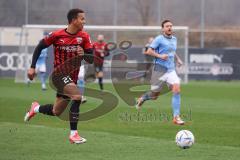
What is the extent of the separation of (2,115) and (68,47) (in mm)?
5350

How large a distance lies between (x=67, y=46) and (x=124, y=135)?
2197mm

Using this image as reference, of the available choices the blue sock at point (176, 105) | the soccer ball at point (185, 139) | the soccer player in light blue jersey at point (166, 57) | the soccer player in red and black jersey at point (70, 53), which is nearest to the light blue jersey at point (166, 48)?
the soccer player in light blue jersey at point (166, 57)

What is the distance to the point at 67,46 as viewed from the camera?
35.6 feet

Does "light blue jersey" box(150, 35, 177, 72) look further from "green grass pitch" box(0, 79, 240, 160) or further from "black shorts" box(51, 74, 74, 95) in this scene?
"black shorts" box(51, 74, 74, 95)

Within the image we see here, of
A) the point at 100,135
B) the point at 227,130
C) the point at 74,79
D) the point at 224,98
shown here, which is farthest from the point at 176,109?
the point at 224,98

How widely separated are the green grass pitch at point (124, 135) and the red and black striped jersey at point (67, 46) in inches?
50.2

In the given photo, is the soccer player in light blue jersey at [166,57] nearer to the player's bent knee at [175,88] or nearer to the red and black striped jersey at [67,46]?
the player's bent knee at [175,88]

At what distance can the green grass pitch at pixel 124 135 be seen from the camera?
9578 mm

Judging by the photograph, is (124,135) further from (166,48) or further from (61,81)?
(166,48)

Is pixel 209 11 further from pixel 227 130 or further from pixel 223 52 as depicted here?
pixel 227 130

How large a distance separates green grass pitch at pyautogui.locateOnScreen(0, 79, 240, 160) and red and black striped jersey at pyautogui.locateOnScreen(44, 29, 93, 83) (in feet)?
4.18

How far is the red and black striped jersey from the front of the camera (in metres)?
10.9

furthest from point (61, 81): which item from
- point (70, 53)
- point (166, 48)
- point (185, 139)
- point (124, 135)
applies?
point (166, 48)

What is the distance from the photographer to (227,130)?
13.1m
